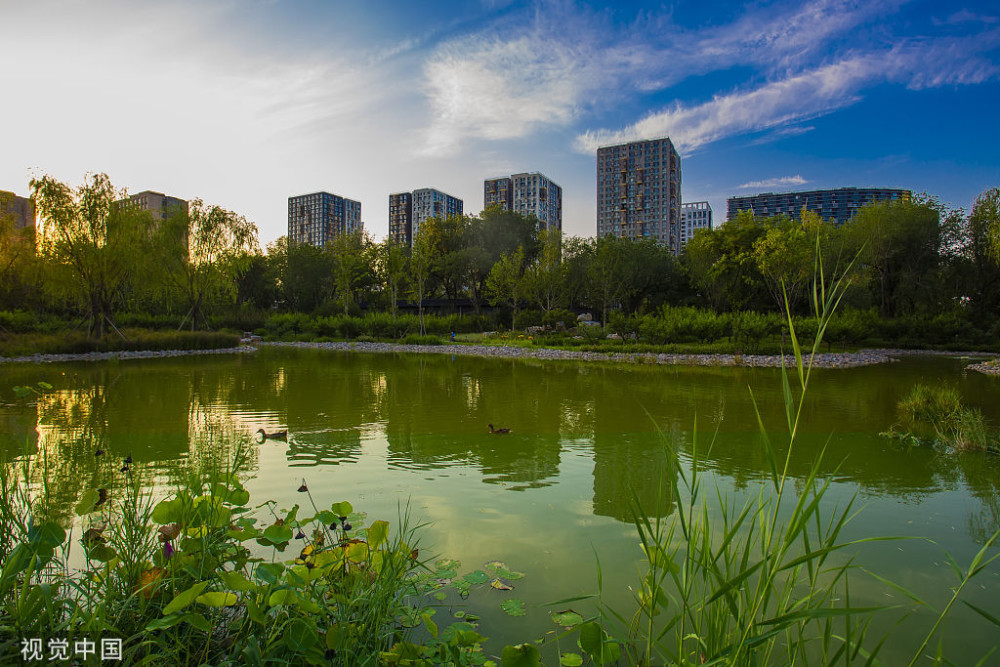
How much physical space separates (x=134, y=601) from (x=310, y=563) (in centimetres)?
67

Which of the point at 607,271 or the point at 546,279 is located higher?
the point at 607,271

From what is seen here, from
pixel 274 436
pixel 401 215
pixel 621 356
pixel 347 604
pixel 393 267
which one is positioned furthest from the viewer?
pixel 401 215

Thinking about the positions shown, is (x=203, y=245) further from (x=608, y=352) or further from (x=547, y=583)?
(x=547, y=583)

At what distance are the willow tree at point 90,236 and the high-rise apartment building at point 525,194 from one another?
194 feet

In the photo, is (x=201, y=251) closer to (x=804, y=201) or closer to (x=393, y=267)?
(x=393, y=267)

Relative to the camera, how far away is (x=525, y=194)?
259 ft

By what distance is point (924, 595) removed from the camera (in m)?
2.78

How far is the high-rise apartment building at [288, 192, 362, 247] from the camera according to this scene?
85.4 m

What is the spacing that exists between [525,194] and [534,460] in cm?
7718

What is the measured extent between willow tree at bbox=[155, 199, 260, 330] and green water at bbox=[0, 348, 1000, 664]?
638 inches

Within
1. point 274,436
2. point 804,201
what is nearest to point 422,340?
point 274,436

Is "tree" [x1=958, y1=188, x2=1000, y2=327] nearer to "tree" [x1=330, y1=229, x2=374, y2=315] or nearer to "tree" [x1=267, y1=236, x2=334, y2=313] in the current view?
"tree" [x1=330, y1=229, x2=374, y2=315]

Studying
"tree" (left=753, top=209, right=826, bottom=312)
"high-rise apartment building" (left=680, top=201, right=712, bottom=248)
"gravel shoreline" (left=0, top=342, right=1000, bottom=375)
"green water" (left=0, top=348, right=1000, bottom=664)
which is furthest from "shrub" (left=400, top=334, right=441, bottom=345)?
"high-rise apartment building" (left=680, top=201, right=712, bottom=248)

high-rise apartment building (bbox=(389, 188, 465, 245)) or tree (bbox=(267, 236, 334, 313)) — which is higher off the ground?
high-rise apartment building (bbox=(389, 188, 465, 245))
